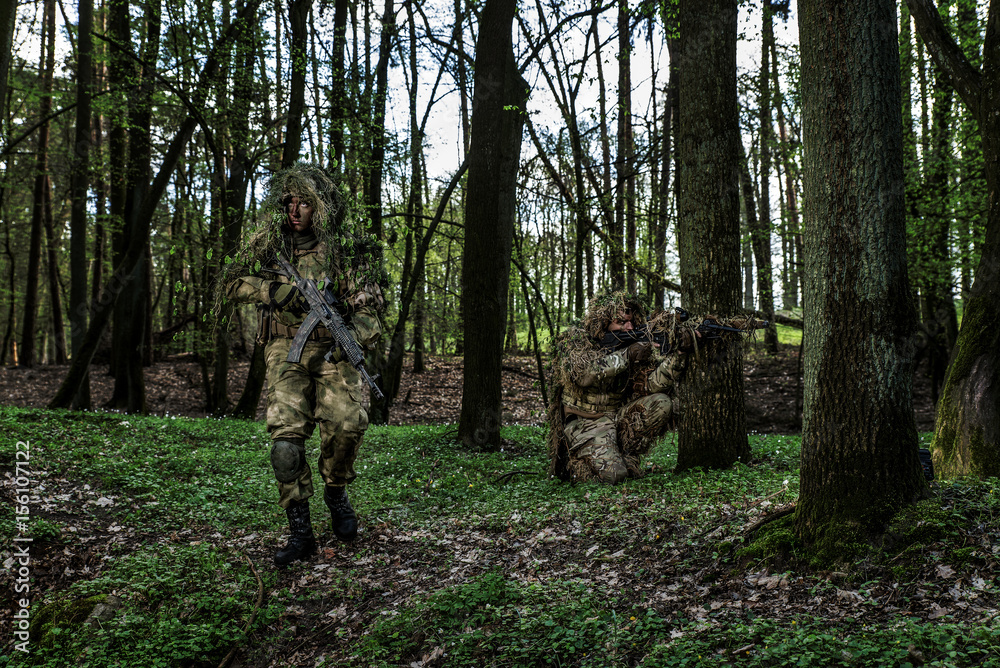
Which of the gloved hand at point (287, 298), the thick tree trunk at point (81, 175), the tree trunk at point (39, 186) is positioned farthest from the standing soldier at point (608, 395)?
the tree trunk at point (39, 186)

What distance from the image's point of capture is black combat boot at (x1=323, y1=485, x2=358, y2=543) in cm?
466

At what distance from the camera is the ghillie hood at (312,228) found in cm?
477

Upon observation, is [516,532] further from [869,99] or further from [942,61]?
[942,61]

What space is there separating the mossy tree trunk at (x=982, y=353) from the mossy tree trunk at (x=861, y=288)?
2436 millimetres

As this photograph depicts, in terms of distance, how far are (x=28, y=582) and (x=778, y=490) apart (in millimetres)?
5158

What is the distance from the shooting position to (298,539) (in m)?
4.32

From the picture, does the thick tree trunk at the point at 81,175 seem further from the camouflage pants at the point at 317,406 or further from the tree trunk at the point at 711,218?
the tree trunk at the point at 711,218

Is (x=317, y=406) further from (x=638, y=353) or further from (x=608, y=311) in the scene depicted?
(x=638, y=353)

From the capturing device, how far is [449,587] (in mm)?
3689

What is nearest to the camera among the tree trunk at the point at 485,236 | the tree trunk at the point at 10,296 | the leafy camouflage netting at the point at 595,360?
the leafy camouflage netting at the point at 595,360

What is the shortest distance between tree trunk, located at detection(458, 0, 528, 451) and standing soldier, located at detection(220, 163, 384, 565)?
11.9 ft

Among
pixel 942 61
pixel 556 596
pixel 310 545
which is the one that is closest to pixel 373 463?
pixel 310 545

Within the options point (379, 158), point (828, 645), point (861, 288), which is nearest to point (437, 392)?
point (379, 158)

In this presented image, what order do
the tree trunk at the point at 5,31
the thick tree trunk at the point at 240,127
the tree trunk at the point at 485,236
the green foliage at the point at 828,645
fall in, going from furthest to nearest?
1. the thick tree trunk at the point at 240,127
2. the tree trunk at the point at 485,236
3. the tree trunk at the point at 5,31
4. the green foliage at the point at 828,645
